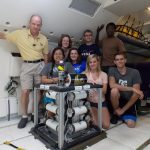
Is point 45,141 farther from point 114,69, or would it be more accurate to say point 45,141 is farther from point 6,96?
point 114,69

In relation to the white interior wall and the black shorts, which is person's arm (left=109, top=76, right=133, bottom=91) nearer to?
the black shorts

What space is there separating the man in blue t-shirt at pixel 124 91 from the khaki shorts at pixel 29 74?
1.02 meters

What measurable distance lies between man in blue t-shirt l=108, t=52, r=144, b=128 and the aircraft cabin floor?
0.14 m

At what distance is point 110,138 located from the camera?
6.08 feet

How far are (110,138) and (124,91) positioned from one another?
753mm

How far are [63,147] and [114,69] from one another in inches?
53.6

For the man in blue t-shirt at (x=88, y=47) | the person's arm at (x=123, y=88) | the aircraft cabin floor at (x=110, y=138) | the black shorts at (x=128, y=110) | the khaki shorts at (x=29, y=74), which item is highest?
the man in blue t-shirt at (x=88, y=47)

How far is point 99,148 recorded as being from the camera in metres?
1.63

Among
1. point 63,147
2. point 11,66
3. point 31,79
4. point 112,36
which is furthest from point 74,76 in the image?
point 112,36

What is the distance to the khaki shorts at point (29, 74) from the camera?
90.5 inches

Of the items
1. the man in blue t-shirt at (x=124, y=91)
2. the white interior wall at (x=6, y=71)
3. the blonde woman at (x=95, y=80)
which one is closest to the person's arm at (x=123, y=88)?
the man in blue t-shirt at (x=124, y=91)

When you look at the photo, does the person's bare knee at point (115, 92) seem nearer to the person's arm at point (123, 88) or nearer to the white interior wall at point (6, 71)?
the person's arm at point (123, 88)

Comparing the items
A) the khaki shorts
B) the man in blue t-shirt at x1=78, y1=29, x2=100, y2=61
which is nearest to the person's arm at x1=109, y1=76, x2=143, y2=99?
the man in blue t-shirt at x1=78, y1=29, x2=100, y2=61

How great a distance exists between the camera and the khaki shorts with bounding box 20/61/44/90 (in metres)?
2.30
